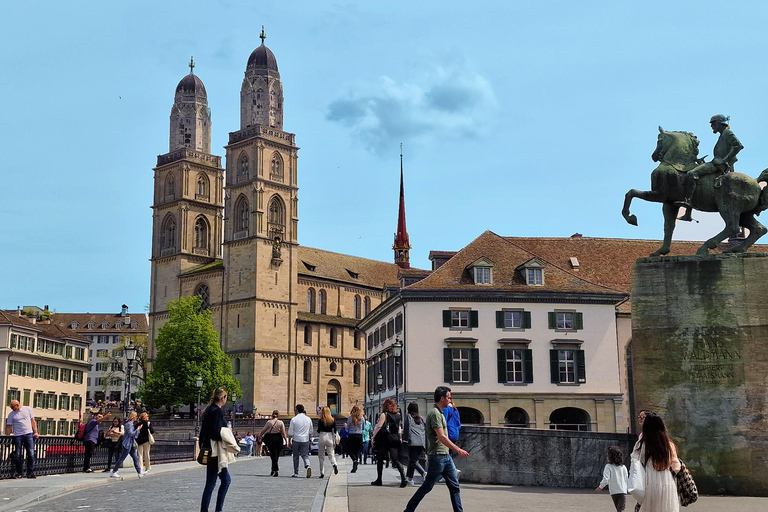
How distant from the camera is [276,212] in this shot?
321 ft

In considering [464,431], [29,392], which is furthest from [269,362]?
[464,431]

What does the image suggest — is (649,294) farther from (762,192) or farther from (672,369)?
(762,192)

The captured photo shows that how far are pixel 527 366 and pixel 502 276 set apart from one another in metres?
4.97

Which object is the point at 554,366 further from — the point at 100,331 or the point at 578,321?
the point at 100,331

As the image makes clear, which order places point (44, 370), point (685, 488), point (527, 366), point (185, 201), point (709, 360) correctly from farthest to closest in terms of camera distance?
point (185, 201), point (44, 370), point (527, 366), point (709, 360), point (685, 488)

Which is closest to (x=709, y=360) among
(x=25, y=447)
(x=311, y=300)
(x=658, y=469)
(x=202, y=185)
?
(x=658, y=469)

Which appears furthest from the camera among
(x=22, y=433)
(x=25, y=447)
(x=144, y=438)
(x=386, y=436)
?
(x=144, y=438)

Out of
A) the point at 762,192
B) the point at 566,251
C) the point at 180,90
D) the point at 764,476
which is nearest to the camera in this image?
the point at 764,476

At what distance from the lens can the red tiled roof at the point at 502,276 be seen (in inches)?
2031

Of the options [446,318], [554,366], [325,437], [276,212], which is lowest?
[325,437]

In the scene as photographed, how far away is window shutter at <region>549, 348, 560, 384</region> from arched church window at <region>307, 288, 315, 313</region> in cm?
5360

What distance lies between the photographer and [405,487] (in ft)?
62.0

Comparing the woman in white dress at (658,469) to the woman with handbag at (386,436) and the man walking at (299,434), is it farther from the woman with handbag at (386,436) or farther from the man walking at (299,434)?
the man walking at (299,434)

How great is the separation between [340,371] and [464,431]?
82.4 m
